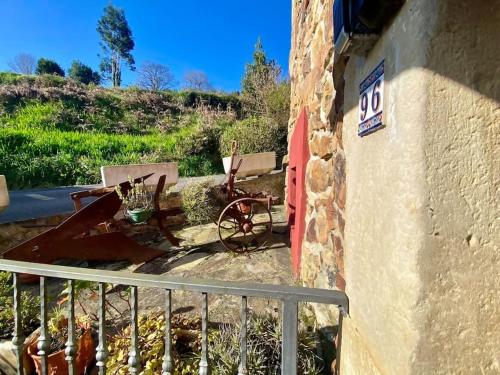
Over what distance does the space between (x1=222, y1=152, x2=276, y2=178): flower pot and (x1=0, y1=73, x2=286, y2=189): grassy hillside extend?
112 centimetres

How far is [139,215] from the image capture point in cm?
397

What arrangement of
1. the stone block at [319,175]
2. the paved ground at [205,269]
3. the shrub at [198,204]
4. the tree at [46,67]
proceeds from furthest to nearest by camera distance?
the tree at [46,67]
the shrub at [198,204]
the paved ground at [205,269]
the stone block at [319,175]

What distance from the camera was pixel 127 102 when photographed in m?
15.5

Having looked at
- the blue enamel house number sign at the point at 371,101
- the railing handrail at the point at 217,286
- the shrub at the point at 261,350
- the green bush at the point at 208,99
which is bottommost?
the shrub at the point at 261,350

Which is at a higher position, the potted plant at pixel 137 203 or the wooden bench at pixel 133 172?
the wooden bench at pixel 133 172

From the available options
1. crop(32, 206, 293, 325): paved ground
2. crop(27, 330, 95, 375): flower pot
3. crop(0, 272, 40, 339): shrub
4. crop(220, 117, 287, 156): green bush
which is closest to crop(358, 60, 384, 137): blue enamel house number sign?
crop(32, 206, 293, 325): paved ground

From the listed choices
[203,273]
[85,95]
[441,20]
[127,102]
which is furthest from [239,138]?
[85,95]

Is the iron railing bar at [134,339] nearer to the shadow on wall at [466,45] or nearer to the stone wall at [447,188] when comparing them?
the stone wall at [447,188]

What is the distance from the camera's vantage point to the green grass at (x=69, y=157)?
28.8ft

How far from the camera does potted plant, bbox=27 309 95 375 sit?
2020 millimetres

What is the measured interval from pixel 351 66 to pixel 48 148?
1090 cm

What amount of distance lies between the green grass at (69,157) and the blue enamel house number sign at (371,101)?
26.4 feet

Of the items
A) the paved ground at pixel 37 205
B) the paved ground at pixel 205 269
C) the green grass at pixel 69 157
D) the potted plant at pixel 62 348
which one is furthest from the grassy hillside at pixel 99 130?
the potted plant at pixel 62 348

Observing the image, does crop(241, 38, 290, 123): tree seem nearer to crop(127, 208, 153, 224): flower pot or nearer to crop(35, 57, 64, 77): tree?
crop(127, 208, 153, 224): flower pot
